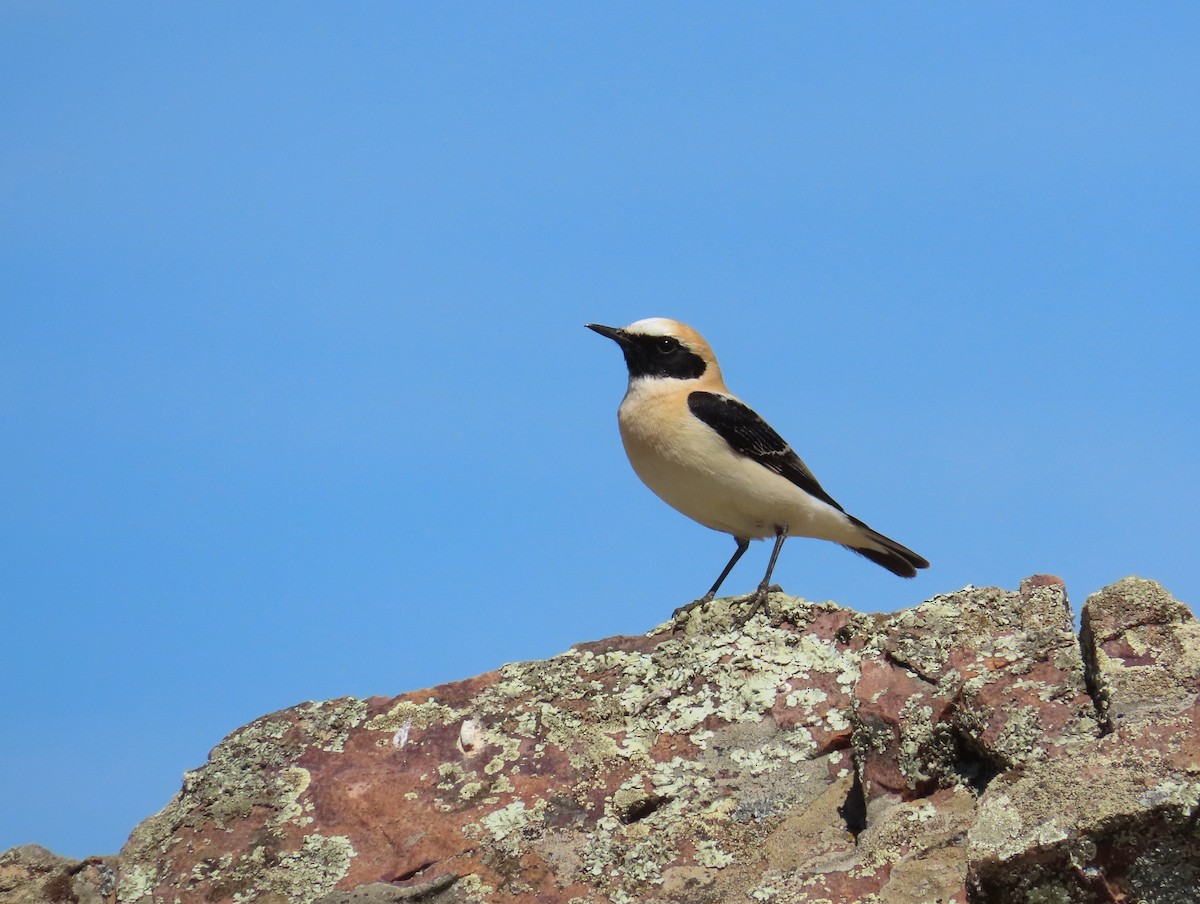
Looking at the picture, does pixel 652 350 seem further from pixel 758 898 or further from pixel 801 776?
pixel 758 898

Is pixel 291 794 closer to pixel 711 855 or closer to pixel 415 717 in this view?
pixel 415 717

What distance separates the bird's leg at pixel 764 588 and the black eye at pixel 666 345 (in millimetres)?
1595

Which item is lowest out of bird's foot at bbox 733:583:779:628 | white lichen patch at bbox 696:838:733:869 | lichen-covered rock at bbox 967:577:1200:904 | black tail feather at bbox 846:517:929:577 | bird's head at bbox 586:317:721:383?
lichen-covered rock at bbox 967:577:1200:904

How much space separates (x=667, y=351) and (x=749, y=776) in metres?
4.86

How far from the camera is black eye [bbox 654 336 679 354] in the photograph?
9.47 metres

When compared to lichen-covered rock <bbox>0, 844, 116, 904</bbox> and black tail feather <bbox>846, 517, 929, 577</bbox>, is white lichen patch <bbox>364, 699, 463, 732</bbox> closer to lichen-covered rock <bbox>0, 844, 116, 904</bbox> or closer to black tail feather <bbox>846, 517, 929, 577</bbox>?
lichen-covered rock <bbox>0, 844, 116, 904</bbox>

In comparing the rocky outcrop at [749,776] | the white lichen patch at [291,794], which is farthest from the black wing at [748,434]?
the white lichen patch at [291,794]

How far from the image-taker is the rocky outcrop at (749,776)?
3580 millimetres

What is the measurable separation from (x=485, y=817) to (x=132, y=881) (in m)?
1.48

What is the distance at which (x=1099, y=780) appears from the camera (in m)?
3.56

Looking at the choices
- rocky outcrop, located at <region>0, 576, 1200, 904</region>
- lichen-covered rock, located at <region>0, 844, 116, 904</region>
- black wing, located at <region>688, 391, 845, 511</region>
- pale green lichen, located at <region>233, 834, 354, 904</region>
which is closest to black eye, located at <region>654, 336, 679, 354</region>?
black wing, located at <region>688, 391, 845, 511</region>

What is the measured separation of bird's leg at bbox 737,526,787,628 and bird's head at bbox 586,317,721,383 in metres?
1.34

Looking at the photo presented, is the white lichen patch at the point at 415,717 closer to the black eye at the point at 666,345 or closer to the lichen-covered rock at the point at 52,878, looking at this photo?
the lichen-covered rock at the point at 52,878

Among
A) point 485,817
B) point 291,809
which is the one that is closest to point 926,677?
point 485,817
